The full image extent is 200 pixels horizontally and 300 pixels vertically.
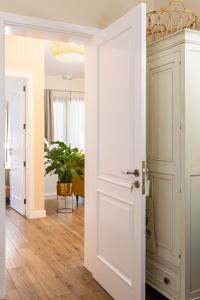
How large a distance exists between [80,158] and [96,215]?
9.82 feet

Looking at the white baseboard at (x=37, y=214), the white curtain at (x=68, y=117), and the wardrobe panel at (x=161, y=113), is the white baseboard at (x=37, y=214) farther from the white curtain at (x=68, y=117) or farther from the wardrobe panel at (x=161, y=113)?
the wardrobe panel at (x=161, y=113)

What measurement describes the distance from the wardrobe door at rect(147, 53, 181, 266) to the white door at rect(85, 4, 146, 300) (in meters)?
0.28

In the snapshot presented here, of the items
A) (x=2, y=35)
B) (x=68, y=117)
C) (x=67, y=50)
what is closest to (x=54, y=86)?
(x=68, y=117)

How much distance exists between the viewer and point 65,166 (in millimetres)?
5480

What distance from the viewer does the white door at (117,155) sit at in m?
2.12

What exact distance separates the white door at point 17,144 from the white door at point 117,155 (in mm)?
2553

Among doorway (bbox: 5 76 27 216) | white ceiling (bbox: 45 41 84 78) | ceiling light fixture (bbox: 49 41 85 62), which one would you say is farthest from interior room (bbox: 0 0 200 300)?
white ceiling (bbox: 45 41 84 78)

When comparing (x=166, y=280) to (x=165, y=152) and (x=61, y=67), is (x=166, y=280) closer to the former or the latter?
(x=165, y=152)

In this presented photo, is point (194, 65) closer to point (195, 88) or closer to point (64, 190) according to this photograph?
point (195, 88)

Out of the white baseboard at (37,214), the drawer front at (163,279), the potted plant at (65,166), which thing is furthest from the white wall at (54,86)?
the drawer front at (163,279)

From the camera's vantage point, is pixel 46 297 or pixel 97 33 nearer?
pixel 46 297

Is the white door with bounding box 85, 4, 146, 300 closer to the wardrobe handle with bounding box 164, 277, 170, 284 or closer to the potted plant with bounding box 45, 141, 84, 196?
the wardrobe handle with bounding box 164, 277, 170, 284

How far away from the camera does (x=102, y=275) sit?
2705 millimetres

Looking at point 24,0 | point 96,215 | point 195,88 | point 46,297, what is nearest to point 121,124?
point 195,88
